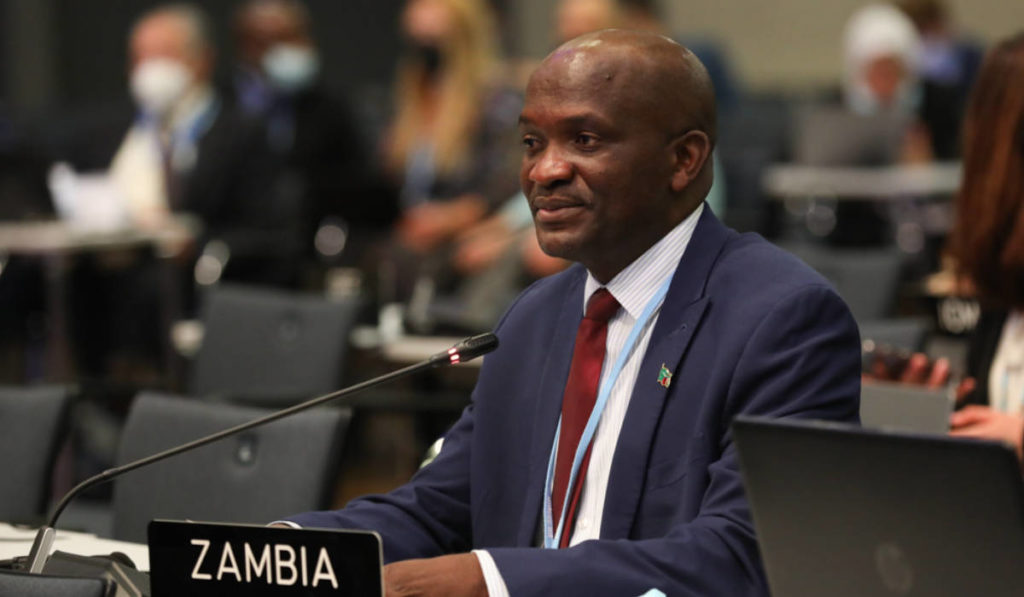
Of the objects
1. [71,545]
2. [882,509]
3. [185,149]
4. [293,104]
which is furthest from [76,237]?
[882,509]

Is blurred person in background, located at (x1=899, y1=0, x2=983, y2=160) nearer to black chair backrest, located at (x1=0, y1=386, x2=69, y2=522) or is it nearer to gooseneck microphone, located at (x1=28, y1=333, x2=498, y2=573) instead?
black chair backrest, located at (x1=0, y1=386, x2=69, y2=522)

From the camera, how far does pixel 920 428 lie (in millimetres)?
3059

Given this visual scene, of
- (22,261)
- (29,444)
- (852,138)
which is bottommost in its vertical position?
(22,261)

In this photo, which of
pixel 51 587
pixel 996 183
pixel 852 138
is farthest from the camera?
pixel 852 138

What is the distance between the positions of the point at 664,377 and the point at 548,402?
0.79 feet

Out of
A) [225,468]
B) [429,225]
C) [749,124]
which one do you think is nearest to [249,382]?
[225,468]

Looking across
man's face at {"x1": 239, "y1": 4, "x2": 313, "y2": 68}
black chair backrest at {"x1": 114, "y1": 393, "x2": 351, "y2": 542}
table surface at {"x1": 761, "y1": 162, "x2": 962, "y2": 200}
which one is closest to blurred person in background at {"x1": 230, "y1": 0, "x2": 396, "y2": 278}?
man's face at {"x1": 239, "y1": 4, "x2": 313, "y2": 68}

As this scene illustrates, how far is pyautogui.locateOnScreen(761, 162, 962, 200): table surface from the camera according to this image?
23.5ft

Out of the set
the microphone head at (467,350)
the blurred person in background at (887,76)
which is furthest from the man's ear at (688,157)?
the blurred person in background at (887,76)

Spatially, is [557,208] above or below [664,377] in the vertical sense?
above

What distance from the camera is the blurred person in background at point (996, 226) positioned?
330 centimetres

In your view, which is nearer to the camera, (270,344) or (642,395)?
(642,395)

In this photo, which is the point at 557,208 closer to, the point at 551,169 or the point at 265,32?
the point at 551,169

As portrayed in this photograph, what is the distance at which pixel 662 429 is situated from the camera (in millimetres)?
2260
